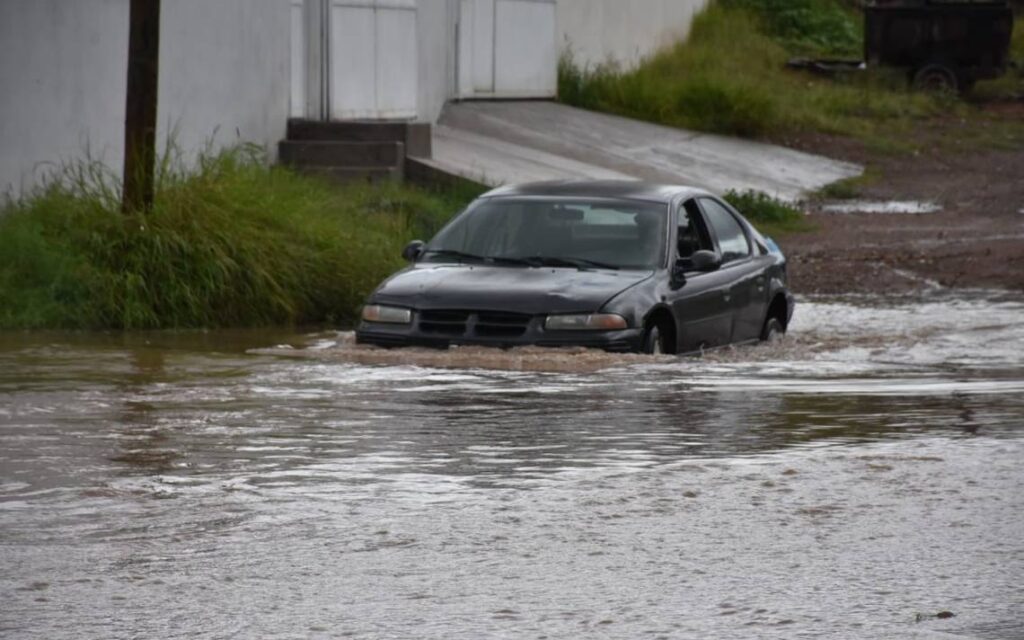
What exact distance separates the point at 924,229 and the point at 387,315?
13541 mm

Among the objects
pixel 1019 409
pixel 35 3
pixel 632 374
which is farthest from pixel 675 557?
pixel 35 3

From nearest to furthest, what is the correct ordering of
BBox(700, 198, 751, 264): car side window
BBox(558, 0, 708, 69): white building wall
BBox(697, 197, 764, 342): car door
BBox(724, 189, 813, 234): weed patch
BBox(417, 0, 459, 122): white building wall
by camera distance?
BBox(697, 197, 764, 342): car door, BBox(700, 198, 751, 264): car side window, BBox(724, 189, 813, 234): weed patch, BBox(417, 0, 459, 122): white building wall, BBox(558, 0, 708, 69): white building wall

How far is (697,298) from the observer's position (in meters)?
13.2

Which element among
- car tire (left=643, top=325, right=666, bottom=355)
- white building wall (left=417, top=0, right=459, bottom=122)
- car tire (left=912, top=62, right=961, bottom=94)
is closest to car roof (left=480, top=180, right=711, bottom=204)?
car tire (left=643, top=325, right=666, bottom=355)

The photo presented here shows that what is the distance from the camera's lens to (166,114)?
19.8 meters

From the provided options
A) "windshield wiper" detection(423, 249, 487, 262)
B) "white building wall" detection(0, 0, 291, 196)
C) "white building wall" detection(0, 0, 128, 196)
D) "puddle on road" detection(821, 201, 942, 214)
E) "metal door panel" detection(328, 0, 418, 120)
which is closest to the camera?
"windshield wiper" detection(423, 249, 487, 262)

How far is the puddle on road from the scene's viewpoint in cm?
2762

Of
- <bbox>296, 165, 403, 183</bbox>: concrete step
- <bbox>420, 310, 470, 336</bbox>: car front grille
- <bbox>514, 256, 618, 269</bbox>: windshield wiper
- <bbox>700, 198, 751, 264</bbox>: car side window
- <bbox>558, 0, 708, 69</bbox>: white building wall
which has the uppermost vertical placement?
<bbox>558, 0, 708, 69</bbox>: white building wall

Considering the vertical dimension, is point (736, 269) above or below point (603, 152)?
below

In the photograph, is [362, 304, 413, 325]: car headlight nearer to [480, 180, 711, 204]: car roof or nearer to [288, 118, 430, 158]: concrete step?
[480, 180, 711, 204]: car roof

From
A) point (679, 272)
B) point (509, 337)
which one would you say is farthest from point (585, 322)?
point (679, 272)

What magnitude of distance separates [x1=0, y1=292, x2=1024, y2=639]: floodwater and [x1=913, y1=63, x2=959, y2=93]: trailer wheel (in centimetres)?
2892

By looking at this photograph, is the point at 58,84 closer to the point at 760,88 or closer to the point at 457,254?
the point at 457,254

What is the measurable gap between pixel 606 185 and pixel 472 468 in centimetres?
567
